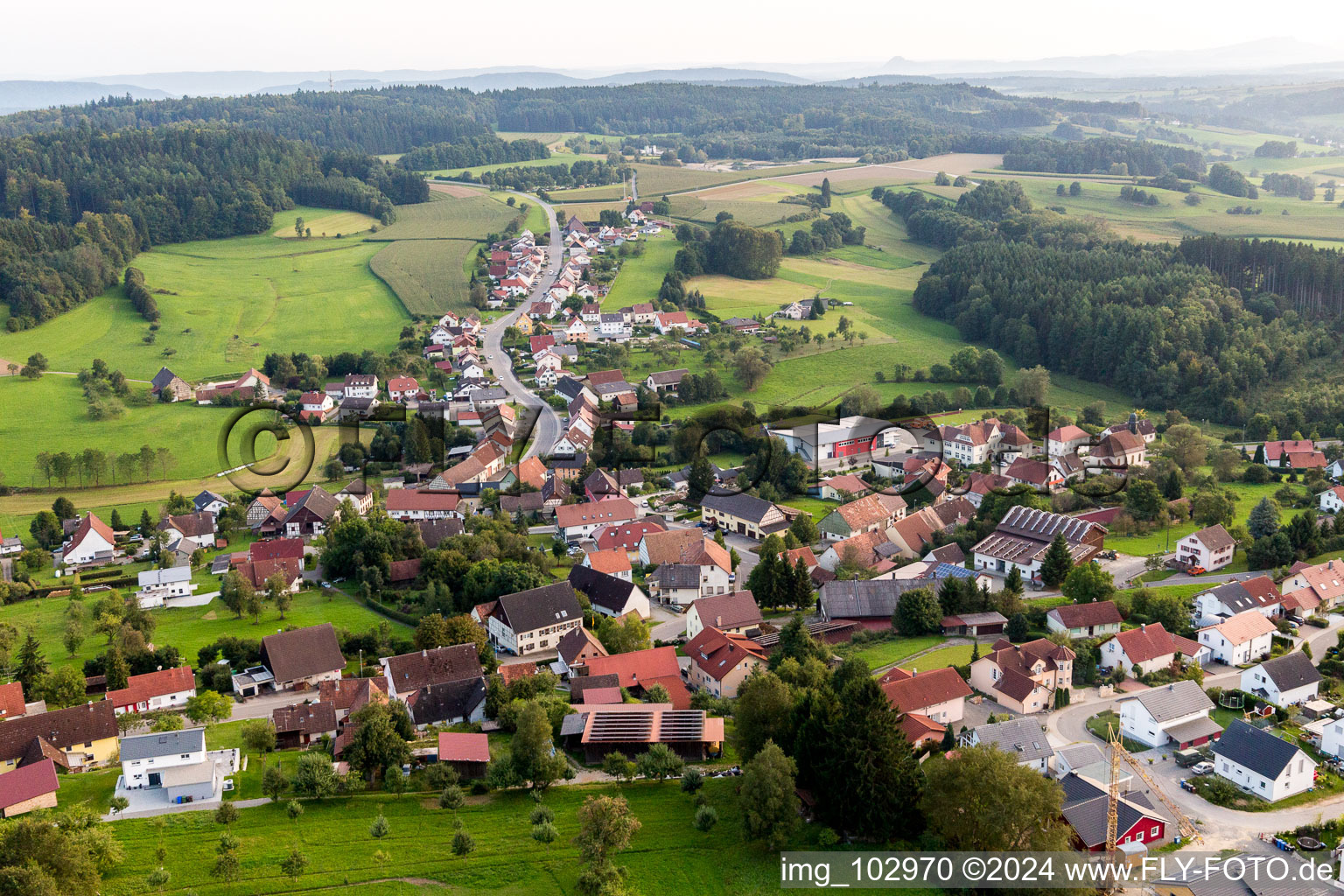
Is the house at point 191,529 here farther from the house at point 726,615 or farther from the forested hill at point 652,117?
the forested hill at point 652,117

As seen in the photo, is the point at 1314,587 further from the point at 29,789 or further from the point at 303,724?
the point at 29,789

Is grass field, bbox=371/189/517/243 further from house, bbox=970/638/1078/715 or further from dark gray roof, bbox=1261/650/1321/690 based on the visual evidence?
dark gray roof, bbox=1261/650/1321/690

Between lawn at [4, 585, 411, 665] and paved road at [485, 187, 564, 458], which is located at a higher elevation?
paved road at [485, 187, 564, 458]

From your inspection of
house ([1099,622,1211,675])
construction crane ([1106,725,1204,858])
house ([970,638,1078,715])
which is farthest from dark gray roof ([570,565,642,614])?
construction crane ([1106,725,1204,858])

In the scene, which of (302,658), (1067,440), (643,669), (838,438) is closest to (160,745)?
(302,658)

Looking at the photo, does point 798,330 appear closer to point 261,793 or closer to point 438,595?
point 438,595

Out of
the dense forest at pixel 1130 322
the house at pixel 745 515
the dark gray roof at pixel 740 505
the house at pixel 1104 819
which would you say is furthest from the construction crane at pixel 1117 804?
the dense forest at pixel 1130 322
